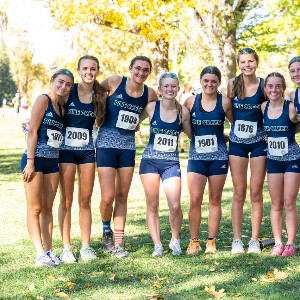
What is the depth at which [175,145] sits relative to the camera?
23.2ft

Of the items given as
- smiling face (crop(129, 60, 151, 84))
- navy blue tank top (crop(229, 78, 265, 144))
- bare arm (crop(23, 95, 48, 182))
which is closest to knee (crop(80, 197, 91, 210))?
bare arm (crop(23, 95, 48, 182))

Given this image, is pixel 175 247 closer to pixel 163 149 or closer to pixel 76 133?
pixel 163 149

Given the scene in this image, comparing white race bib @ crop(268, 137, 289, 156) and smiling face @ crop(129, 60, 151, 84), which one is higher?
smiling face @ crop(129, 60, 151, 84)

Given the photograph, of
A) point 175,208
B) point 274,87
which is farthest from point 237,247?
point 274,87

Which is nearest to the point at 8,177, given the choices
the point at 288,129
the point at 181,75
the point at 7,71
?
the point at 288,129

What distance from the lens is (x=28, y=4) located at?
2409cm

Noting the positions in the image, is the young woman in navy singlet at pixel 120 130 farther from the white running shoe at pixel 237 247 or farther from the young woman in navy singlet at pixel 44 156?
the white running shoe at pixel 237 247

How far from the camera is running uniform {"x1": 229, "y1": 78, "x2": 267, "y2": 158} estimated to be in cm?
700

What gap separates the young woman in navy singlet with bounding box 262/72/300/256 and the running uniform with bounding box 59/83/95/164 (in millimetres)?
1725

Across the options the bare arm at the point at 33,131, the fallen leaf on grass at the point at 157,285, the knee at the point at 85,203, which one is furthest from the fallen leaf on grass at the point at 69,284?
the knee at the point at 85,203

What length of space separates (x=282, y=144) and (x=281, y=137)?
0.07 meters

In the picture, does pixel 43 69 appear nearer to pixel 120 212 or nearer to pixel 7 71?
pixel 7 71

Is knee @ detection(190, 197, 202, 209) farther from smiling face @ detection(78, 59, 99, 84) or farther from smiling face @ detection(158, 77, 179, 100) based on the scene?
smiling face @ detection(78, 59, 99, 84)

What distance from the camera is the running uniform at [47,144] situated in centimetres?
652
